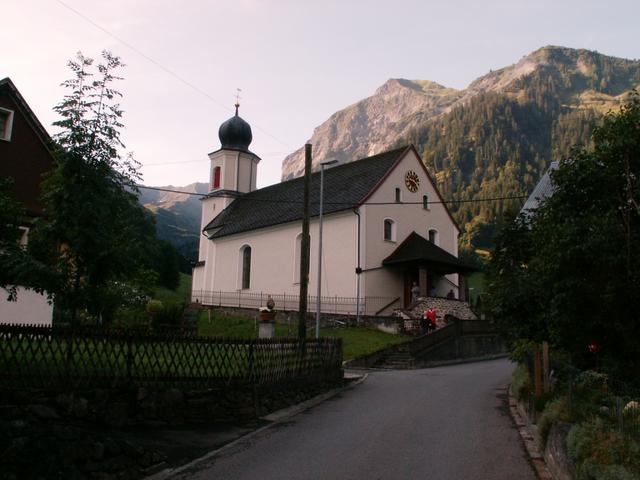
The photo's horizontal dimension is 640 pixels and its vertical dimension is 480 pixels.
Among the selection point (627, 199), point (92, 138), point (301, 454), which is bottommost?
point (301, 454)

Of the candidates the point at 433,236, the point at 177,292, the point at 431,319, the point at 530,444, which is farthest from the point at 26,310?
the point at 177,292

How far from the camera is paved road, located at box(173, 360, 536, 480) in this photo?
866 cm

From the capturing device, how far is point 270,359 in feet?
45.4

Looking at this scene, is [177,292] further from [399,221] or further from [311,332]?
[311,332]

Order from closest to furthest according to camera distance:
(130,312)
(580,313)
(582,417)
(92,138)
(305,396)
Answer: (582,417)
(580,313)
(92,138)
(305,396)
(130,312)

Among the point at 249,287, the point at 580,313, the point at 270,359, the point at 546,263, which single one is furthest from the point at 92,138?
the point at 249,287

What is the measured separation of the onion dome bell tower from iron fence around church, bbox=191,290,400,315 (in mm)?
10736

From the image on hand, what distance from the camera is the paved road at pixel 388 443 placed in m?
8.66

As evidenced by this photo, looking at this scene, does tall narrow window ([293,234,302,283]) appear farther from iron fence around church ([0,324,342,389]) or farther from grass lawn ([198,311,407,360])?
iron fence around church ([0,324,342,389])

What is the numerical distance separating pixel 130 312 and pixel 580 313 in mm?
24490

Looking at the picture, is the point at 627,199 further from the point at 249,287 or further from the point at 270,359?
the point at 249,287

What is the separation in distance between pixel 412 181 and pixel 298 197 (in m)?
8.51

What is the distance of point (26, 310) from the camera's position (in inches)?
746

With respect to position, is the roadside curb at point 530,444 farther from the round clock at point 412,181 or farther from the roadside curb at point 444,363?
the round clock at point 412,181
